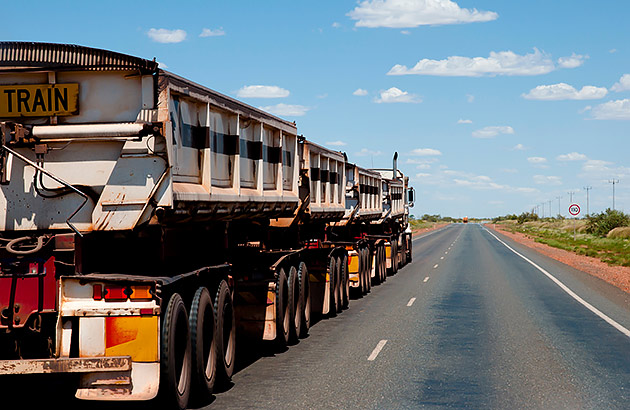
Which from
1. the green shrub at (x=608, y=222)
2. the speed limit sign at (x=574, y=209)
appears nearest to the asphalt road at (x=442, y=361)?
the speed limit sign at (x=574, y=209)

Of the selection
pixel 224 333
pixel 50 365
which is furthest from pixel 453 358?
pixel 50 365

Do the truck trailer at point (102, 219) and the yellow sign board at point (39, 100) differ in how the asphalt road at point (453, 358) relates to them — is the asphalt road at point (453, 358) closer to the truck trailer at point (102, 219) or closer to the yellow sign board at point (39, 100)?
the truck trailer at point (102, 219)

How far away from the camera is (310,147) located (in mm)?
15492

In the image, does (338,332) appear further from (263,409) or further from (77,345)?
(77,345)

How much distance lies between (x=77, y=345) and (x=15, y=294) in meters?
0.71

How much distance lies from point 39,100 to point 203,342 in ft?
10.5

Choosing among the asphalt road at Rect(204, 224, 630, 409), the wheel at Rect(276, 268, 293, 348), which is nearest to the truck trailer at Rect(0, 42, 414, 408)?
the asphalt road at Rect(204, 224, 630, 409)

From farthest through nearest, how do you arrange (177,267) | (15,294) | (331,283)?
(331,283)
(177,267)
(15,294)

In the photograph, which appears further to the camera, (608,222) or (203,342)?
(608,222)

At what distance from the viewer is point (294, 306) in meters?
13.2

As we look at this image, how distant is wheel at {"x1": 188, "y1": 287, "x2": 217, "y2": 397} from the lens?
27.9ft

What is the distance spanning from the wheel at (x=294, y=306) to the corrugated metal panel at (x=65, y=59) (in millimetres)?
6335

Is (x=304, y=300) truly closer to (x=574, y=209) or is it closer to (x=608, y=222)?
(x=574, y=209)

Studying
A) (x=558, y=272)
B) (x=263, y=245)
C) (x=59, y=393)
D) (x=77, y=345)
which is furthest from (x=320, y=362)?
(x=558, y=272)
